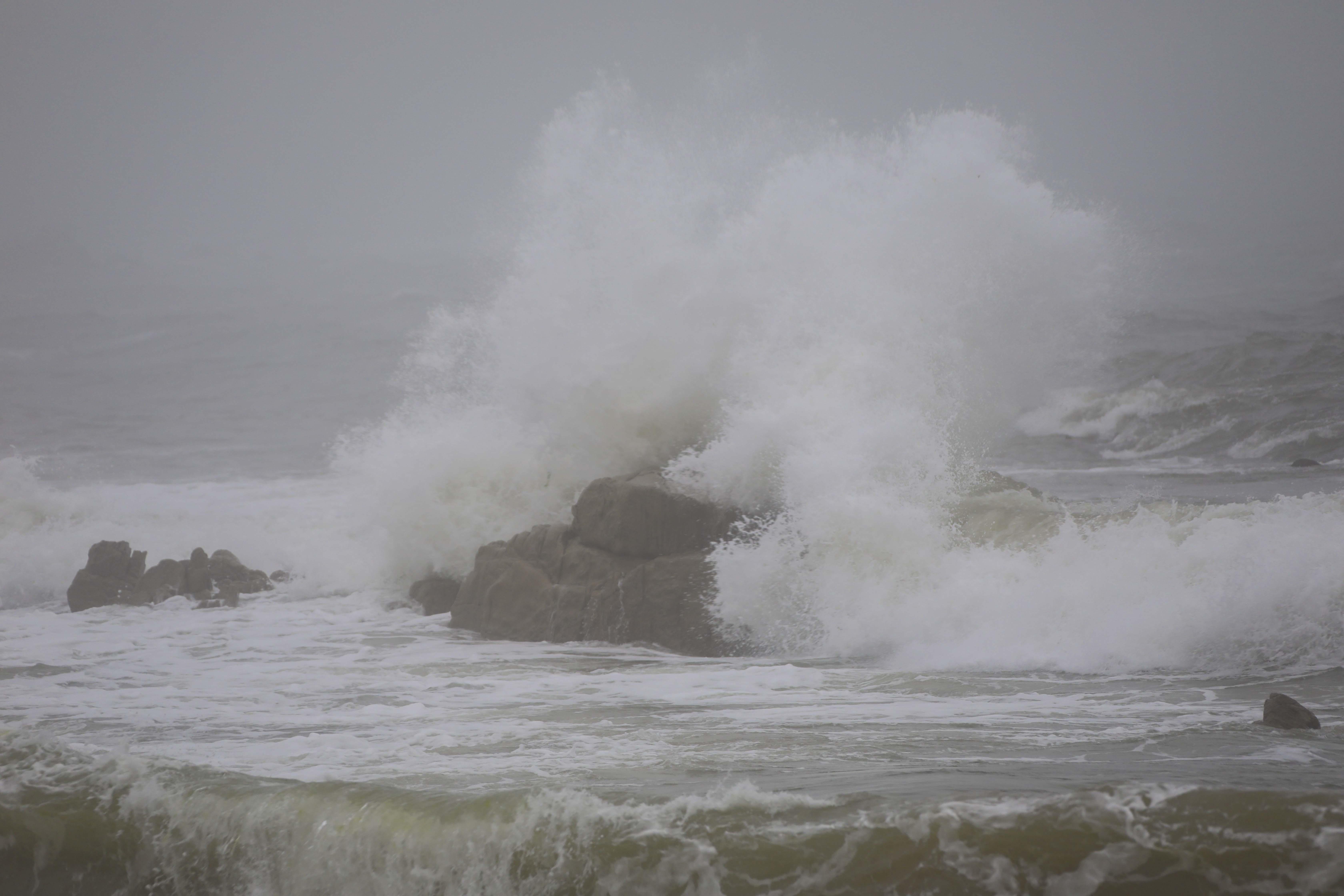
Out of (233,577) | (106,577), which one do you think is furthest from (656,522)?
(106,577)

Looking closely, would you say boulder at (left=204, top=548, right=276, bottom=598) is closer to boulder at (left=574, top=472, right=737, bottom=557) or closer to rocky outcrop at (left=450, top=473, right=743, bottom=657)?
rocky outcrop at (left=450, top=473, right=743, bottom=657)

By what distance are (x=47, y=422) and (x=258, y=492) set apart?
1392cm

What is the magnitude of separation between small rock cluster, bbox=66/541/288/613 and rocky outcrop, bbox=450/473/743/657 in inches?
176

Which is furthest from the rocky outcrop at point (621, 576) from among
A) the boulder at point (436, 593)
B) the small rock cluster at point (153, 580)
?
the small rock cluster at point (153, 580)

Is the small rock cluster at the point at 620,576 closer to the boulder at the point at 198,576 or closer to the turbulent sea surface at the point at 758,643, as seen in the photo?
the turbulent sea surface at the point at 758,643

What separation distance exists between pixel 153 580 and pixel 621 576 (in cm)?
639

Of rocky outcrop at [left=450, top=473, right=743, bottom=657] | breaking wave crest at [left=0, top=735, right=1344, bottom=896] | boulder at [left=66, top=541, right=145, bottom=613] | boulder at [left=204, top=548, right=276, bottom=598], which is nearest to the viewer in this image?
breaking wave crest at [left=0, top=735, right=1344, bottom=896]

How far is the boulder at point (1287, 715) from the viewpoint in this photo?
4.13 metres

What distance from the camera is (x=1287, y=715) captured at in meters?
4.15

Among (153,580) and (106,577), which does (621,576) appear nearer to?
(153,580)

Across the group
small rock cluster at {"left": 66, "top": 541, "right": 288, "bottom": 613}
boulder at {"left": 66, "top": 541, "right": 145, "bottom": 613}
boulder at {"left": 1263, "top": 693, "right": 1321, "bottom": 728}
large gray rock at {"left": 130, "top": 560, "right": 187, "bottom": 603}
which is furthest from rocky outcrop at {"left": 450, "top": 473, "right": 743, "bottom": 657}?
boulder at {"left": 66, "top": 541, "right": 145, "bottom": 613}

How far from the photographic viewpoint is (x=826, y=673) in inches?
253

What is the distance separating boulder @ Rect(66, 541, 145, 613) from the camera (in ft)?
38.0

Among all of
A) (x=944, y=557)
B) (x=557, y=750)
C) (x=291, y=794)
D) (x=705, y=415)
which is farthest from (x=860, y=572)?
(x=291, y=794)
